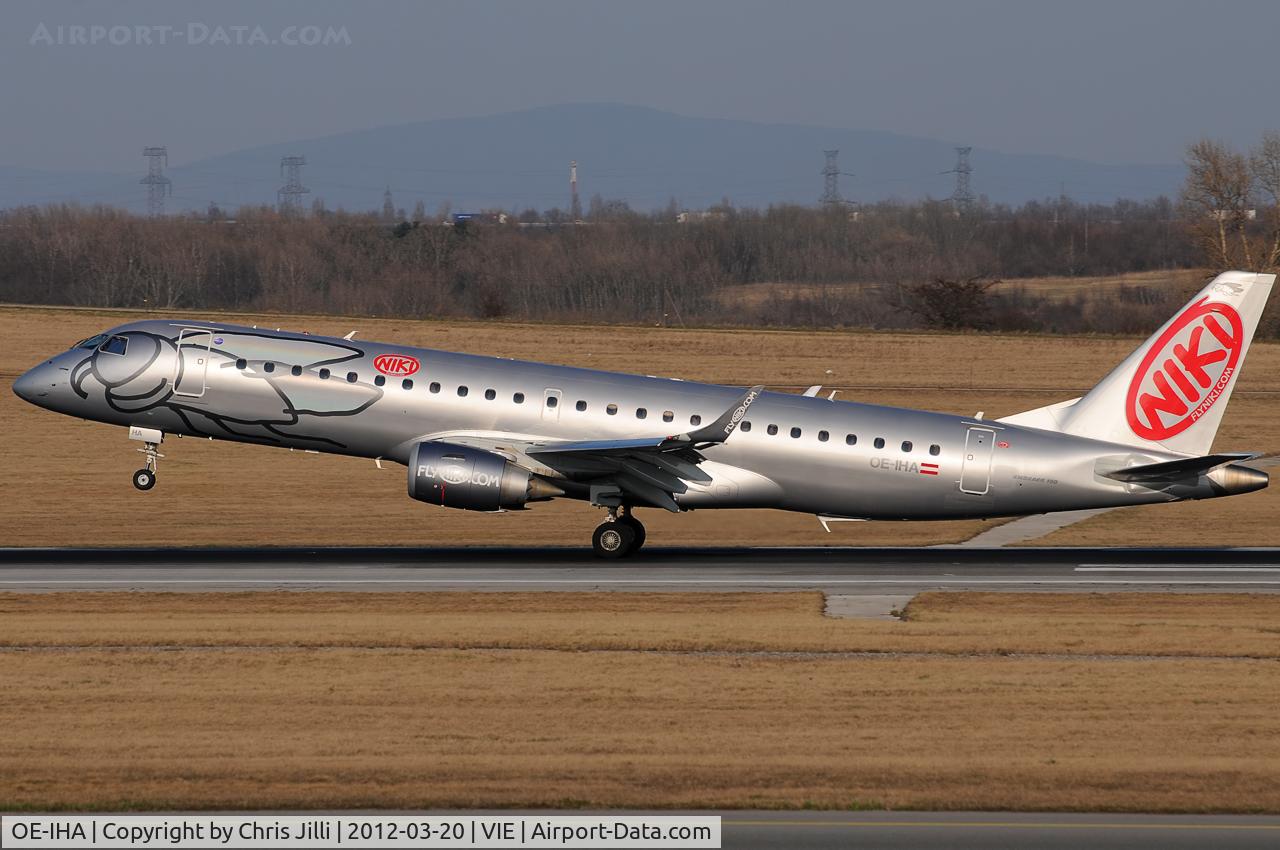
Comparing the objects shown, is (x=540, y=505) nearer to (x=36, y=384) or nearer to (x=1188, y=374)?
(x=36, y=384)

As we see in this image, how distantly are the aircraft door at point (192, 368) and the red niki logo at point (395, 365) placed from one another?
12.5ft

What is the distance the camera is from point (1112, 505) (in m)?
34.6

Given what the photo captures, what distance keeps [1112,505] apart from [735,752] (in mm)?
18741

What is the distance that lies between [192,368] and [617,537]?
997 centimetres

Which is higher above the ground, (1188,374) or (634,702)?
(1188,374)

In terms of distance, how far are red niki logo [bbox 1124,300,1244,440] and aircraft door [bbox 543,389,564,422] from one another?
12407 mm

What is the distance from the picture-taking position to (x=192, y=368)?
34.7m

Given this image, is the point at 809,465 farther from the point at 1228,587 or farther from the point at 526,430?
the point at 1228,587

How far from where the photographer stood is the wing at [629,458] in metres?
32.5

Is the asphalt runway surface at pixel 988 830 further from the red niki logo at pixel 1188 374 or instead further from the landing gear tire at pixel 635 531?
the red niki logo at pixel 1188 374

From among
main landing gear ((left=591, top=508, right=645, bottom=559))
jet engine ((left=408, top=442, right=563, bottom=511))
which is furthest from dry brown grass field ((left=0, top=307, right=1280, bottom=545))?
jet engine ((left=408, top=442, right=563, bottom=511))

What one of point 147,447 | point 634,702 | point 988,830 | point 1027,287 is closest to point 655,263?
point 1027,287

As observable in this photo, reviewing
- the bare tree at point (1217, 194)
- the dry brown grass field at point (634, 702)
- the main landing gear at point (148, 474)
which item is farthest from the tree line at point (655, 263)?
the dry brown grass field at point (634, 702)

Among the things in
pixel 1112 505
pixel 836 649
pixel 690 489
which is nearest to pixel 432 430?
pixel 690 489
